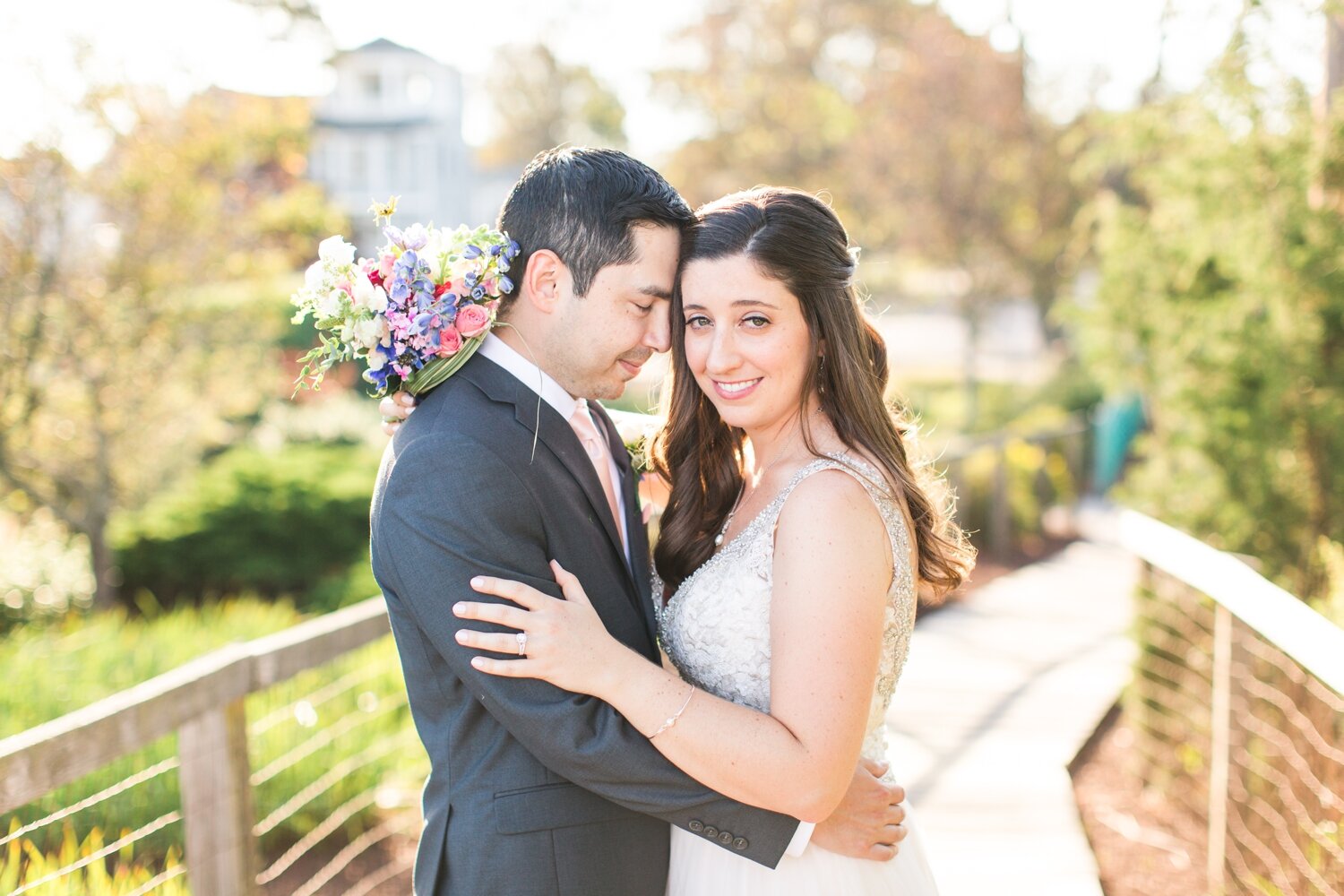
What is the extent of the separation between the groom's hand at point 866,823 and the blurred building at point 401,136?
4308 cm

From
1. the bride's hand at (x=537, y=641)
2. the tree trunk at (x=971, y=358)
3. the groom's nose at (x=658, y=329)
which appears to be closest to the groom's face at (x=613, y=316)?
the groom's nose at (x=658, y=329)

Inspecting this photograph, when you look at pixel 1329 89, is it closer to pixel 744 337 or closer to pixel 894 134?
pixel 744 337

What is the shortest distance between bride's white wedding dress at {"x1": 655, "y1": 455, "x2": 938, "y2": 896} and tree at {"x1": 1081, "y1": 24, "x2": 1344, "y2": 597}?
3.61m

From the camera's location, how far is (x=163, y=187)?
7.66 meters

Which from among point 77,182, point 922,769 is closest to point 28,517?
point 77,182

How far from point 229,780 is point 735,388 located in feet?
5.96

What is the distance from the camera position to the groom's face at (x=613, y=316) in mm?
2311

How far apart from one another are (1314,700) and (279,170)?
12.1 meters

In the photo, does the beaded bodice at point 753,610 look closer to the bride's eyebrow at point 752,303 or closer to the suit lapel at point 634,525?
the suit lapel at point 634,525

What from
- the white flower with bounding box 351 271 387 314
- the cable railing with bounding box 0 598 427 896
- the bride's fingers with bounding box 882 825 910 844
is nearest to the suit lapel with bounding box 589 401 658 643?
the bride's fingers with bounding box 882 825 910 844

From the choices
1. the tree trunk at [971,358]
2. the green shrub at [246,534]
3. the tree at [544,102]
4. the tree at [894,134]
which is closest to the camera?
the green shrub at [246,534]

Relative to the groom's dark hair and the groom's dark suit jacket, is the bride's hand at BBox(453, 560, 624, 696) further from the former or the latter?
the groom's dark hair

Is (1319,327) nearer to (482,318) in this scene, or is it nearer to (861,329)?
(861,329)

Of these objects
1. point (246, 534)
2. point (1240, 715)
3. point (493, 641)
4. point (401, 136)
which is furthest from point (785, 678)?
point (401, 136)
